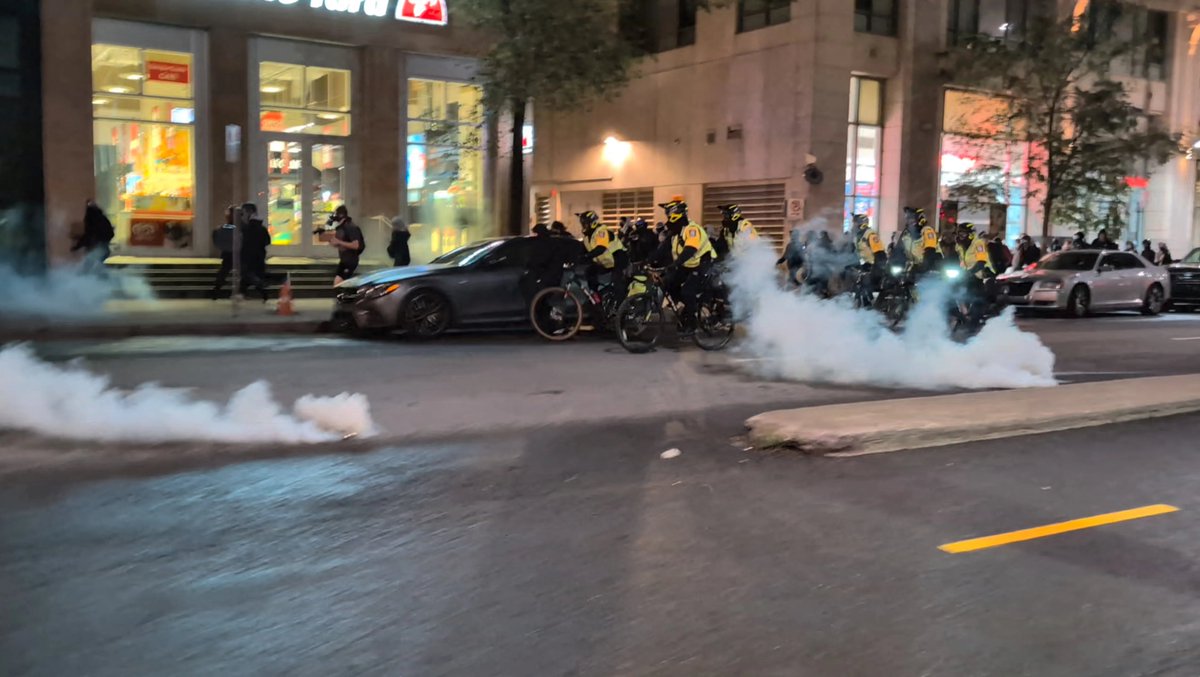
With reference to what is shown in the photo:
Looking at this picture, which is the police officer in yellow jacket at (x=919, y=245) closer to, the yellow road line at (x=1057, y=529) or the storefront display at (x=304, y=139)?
the yellow road line at (x=1057, y=529)

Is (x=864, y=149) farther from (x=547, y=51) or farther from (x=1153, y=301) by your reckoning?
(x=547, y=51)

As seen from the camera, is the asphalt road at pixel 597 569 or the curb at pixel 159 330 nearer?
the asphalt road at pixel 597 569

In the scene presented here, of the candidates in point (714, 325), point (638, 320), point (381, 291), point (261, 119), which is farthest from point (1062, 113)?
point (381, 291)

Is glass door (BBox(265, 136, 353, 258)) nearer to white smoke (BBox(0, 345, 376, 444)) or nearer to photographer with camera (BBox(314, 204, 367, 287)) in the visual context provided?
photographer with camera (BBox(314, 204, 367, 287))

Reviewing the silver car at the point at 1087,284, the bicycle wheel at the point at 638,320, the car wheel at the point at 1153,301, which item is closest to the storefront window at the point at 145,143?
the bicycle wheel at the point at 638,320

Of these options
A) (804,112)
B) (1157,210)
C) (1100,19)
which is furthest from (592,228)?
(1157,210)

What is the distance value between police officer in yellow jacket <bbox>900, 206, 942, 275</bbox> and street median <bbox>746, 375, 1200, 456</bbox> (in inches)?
189

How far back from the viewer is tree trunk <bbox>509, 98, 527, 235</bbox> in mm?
18453

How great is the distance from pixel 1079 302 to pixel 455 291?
14508 millimetres

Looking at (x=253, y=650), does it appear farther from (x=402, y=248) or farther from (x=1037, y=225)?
(x=1037, y=225)

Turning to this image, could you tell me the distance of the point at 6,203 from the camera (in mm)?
18297

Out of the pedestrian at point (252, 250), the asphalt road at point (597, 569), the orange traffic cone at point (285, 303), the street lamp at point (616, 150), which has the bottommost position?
the asphalt road at point (597, 569)

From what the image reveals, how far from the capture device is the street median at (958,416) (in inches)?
290

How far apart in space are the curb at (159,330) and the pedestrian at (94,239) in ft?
14.6
